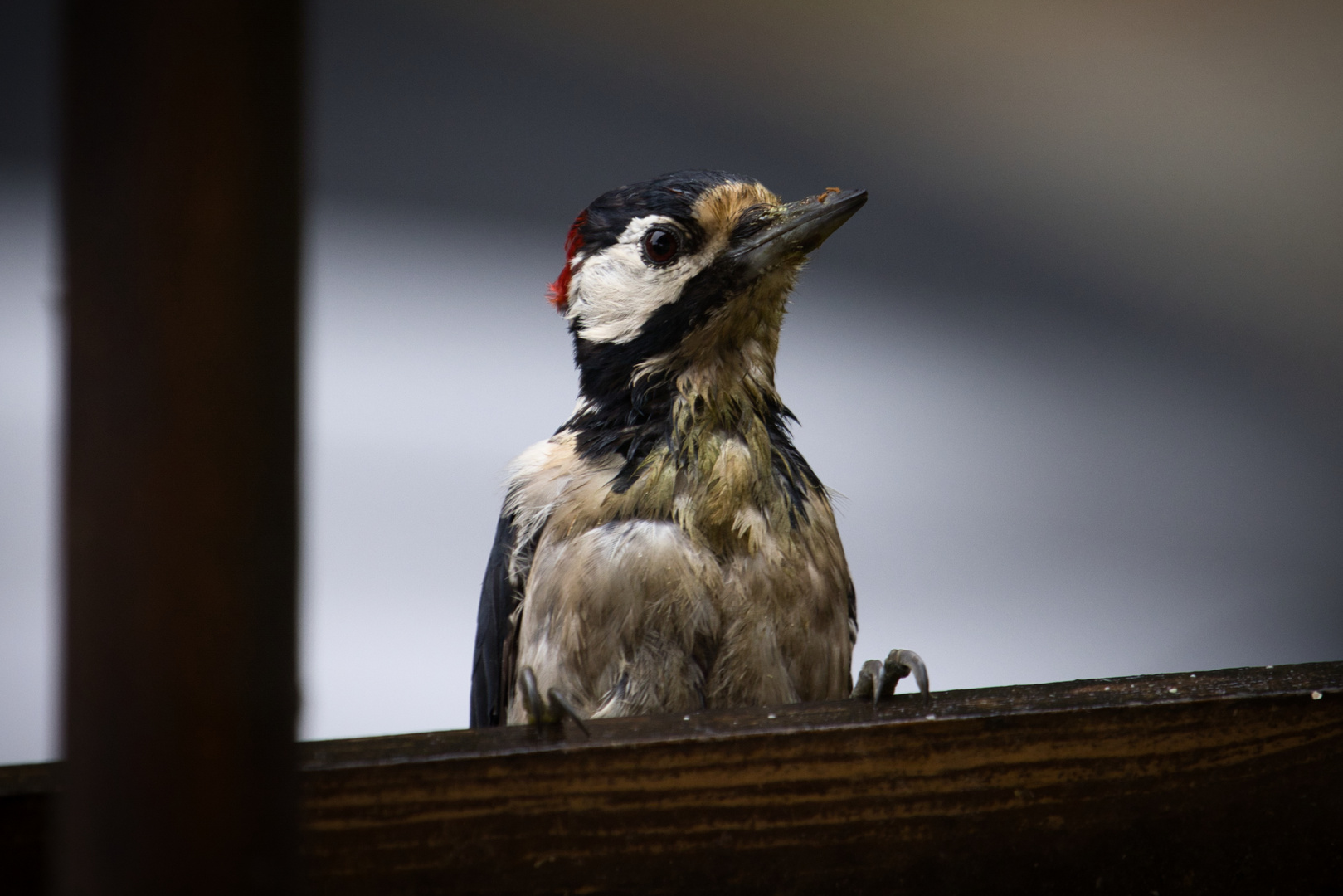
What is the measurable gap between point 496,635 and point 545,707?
0.41m

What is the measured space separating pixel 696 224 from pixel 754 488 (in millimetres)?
307

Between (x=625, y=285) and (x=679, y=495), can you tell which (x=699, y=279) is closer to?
(x=625, y=285)

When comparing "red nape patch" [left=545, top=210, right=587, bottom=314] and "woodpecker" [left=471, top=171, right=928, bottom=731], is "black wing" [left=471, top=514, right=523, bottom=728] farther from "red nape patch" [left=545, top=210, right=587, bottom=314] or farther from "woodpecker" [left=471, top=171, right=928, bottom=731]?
"red nape patch" [left=545, top=210, right=587, bottom=314]

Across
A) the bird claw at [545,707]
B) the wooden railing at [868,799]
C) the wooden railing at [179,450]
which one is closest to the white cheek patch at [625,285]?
the bird claw at [545,707]

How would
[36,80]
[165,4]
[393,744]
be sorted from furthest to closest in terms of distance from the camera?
1. [36,80]
2. [393,744]
3. [165,4]

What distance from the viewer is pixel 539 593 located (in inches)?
45.9

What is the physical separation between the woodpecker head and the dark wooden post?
0.88m

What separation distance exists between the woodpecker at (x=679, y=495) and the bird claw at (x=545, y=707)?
0.13m

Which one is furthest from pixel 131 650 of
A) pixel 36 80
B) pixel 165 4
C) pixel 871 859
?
pixel 36 80

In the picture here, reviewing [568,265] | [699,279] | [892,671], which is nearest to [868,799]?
[892,671]

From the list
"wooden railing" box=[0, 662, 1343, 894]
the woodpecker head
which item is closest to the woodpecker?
the woodpecker head

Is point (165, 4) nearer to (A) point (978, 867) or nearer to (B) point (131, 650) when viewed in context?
(B) point (131, 650)

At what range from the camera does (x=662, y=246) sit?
46.6 inches

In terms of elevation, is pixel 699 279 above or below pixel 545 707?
above
